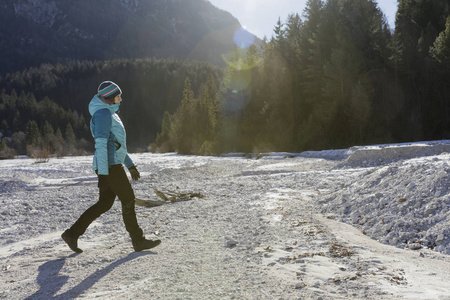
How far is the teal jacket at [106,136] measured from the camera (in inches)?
163

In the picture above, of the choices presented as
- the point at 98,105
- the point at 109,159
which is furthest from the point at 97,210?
the point at 98,105

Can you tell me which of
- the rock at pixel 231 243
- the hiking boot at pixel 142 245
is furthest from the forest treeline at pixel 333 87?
the hiking boot at pixel 142 245

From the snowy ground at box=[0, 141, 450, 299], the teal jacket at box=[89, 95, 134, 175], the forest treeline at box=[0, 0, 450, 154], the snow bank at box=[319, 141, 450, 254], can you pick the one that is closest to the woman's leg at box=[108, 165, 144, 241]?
the teal jacket at box=[89, 95, 134, 175]

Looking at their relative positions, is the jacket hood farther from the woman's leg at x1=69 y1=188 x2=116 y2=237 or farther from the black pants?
the woman's leg at x1=69 y1=188 x2=116 y2=237

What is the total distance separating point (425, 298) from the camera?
98.5 inches

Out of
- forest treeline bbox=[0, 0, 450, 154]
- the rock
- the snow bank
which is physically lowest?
the rock

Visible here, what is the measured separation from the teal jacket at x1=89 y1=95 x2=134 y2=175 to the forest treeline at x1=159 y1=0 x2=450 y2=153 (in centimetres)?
2944

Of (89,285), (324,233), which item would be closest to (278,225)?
(324,233)

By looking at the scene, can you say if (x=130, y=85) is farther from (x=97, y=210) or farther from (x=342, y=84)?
(x=97, y=210)

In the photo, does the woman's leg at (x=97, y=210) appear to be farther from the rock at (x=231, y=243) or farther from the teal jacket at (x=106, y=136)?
the rock at (x=231, y=243)

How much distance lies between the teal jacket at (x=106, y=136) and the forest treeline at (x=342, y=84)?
29.4 m

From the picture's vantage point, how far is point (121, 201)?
14.4ft

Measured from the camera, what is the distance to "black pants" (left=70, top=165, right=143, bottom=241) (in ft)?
14.0

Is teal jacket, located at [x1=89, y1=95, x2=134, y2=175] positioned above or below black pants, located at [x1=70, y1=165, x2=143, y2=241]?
above
